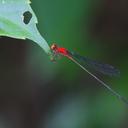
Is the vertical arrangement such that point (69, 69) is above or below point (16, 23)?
above

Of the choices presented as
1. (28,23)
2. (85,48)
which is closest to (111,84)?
(85,48)

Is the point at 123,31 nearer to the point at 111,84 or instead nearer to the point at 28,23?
the point at 111,84

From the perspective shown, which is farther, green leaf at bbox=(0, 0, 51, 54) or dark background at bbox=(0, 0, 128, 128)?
dark background at bbox=(0, 0, 128, 128)

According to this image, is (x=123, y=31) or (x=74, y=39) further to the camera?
(x=123, y=31)

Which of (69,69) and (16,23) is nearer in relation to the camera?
(16,23)
